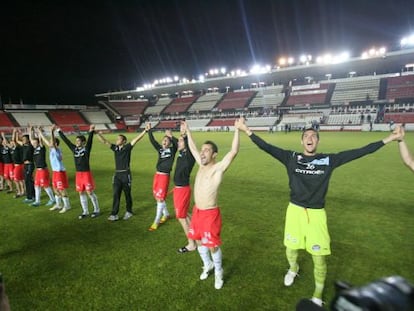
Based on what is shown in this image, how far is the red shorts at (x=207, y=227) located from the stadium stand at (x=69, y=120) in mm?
69057

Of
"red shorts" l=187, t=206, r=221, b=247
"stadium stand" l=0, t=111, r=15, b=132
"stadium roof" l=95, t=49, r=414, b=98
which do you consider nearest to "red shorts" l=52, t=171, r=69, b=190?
"red shorts" l=187, t=206, r=221, b=247

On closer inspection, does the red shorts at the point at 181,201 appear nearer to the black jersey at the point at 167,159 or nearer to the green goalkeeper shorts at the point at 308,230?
the black jersey at the point at 167,159

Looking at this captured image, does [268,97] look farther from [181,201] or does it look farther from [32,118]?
[181,201]

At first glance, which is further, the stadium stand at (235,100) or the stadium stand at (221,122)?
the stadium stand at (235,100)

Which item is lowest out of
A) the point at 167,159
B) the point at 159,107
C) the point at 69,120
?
the point at 167,159

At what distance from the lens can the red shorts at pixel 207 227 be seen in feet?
15.5

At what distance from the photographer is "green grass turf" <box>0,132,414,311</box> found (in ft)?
15.3

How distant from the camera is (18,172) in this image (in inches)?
464

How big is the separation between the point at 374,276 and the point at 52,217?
8.73 metres

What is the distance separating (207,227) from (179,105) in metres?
79.2

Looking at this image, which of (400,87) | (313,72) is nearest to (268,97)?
(313,72)

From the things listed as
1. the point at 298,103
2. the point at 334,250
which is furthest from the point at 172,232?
the point at 298,103

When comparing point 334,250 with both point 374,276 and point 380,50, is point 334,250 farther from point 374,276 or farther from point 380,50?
point 380,50

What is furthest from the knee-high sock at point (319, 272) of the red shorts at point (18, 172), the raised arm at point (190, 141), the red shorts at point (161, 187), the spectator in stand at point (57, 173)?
the red shorts at point (18, 172)
